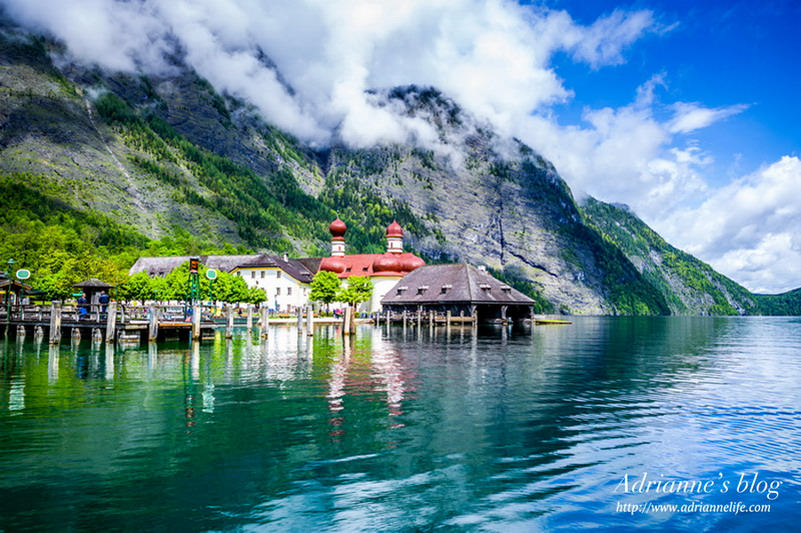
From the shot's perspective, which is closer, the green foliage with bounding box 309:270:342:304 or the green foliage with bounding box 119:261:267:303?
the green foliage with bounding box 119:261:267:303

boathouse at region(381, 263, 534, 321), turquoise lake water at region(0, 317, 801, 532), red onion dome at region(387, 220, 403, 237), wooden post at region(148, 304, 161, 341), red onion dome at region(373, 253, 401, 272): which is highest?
red onion dome at region(387, 220, 403, 237)

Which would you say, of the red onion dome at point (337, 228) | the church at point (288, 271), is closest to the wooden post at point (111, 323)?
the church at point (288, 271)

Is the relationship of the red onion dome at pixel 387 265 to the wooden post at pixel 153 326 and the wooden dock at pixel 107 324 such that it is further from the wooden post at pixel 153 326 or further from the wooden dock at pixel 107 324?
the wooden post at pixel 153 326

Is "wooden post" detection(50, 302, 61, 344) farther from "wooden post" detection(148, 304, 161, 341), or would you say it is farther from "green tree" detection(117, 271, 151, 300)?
"green tree" detection(117, 271, 151, 300)

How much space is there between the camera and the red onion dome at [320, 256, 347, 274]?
130 m

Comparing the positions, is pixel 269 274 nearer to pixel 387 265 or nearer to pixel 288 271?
pixel 288 271

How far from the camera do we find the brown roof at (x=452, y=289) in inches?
3492

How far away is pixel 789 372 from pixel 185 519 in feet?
117

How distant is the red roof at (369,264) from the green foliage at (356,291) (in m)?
13.4

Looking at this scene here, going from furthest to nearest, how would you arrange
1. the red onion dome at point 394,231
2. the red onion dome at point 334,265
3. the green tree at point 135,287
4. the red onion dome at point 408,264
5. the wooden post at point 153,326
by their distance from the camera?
1. the red onion dome at point 334,265
2. the red onion dome at point 394,231
3. the red onion dome at point 408,264
4. the green tree at point 135,287
5. the wooden post at point 153,326

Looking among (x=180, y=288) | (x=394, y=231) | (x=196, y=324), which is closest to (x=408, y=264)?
(x=394, y=231)

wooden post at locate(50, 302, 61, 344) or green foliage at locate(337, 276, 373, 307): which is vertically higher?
green foliage at locate(337, 276, 373, 307)

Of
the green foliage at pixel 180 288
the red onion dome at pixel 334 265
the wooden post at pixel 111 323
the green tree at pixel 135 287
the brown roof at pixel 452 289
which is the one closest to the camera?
the wooden post at pixel 111 323

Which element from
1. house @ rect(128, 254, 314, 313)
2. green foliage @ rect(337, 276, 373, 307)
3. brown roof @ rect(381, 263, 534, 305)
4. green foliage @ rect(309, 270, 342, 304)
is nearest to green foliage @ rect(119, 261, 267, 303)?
green foliage @ rect(309, 270, 342, 304)
